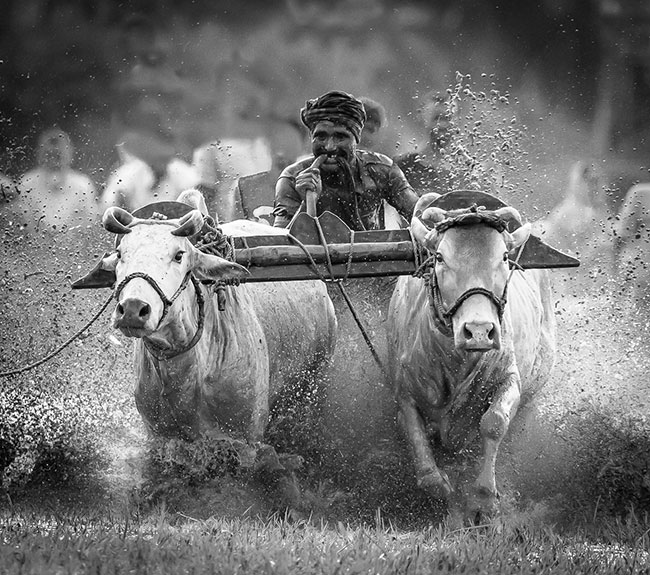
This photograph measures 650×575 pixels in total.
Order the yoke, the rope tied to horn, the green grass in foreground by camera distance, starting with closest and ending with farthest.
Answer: the green grass in foreground, the rope tied to horn, the yoke

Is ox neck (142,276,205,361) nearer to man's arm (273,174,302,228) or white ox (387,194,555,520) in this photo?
white ox (387,194,555,520)

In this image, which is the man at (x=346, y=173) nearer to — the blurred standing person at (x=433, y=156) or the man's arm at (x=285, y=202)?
the man's arm at (x=285, y=202)

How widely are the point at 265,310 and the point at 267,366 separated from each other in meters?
0.42

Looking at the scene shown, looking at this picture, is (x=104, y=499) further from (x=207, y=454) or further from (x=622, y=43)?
(x=622, y=43)

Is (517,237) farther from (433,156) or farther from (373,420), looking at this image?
(433,156)

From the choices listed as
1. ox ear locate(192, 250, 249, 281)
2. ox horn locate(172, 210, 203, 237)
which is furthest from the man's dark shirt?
ox horn locate(172, 210, 203, 237)

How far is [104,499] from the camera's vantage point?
6.45m

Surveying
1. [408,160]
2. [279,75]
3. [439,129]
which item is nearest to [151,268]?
[408,160]

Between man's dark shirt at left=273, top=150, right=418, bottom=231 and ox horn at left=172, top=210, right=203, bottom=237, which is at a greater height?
man's dark shirt at left=273, top=150, right=418, bottom=231

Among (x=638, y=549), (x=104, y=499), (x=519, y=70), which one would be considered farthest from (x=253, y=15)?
(x=638, y=549)

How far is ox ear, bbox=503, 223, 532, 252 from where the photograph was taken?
563 centimetres

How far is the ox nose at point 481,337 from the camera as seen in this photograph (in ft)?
16.9

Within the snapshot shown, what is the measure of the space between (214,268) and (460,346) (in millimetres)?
1273

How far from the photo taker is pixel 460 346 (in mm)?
5203
